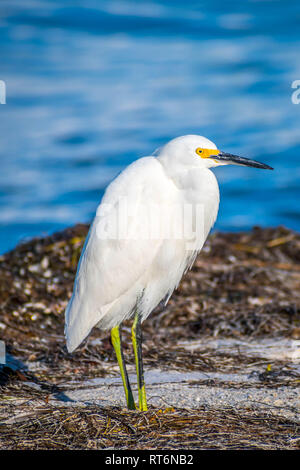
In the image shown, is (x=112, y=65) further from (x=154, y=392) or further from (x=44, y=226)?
(x=154, y=392)

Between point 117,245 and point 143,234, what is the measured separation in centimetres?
15

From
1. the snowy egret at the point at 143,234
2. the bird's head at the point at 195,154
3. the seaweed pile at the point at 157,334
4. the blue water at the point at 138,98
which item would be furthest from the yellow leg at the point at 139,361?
the blue water at the point at 138,98

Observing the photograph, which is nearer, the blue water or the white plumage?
the white plumage

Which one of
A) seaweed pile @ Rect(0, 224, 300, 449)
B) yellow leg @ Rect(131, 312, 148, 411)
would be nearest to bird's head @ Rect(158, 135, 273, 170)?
yellow leg @ Rect(131, 312, 148, 411)

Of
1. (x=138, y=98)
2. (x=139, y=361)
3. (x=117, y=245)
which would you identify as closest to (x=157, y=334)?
(x=139, y=361)

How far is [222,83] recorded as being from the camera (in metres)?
16.9

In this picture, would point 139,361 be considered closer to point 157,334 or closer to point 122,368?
point 122,368

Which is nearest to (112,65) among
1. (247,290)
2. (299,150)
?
(299,150)

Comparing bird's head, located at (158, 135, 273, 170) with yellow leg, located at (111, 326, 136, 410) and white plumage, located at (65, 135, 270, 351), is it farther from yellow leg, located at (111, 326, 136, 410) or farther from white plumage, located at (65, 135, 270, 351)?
yellow leg, located at (111, 326, 136, 410)

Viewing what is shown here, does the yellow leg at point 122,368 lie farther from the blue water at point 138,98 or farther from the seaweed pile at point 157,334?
the blue water at point 138,98

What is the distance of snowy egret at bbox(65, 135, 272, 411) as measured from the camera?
342cm

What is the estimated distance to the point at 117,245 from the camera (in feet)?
11.4

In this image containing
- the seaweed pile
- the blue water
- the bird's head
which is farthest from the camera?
the blue water

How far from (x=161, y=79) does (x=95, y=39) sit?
2918 mm
